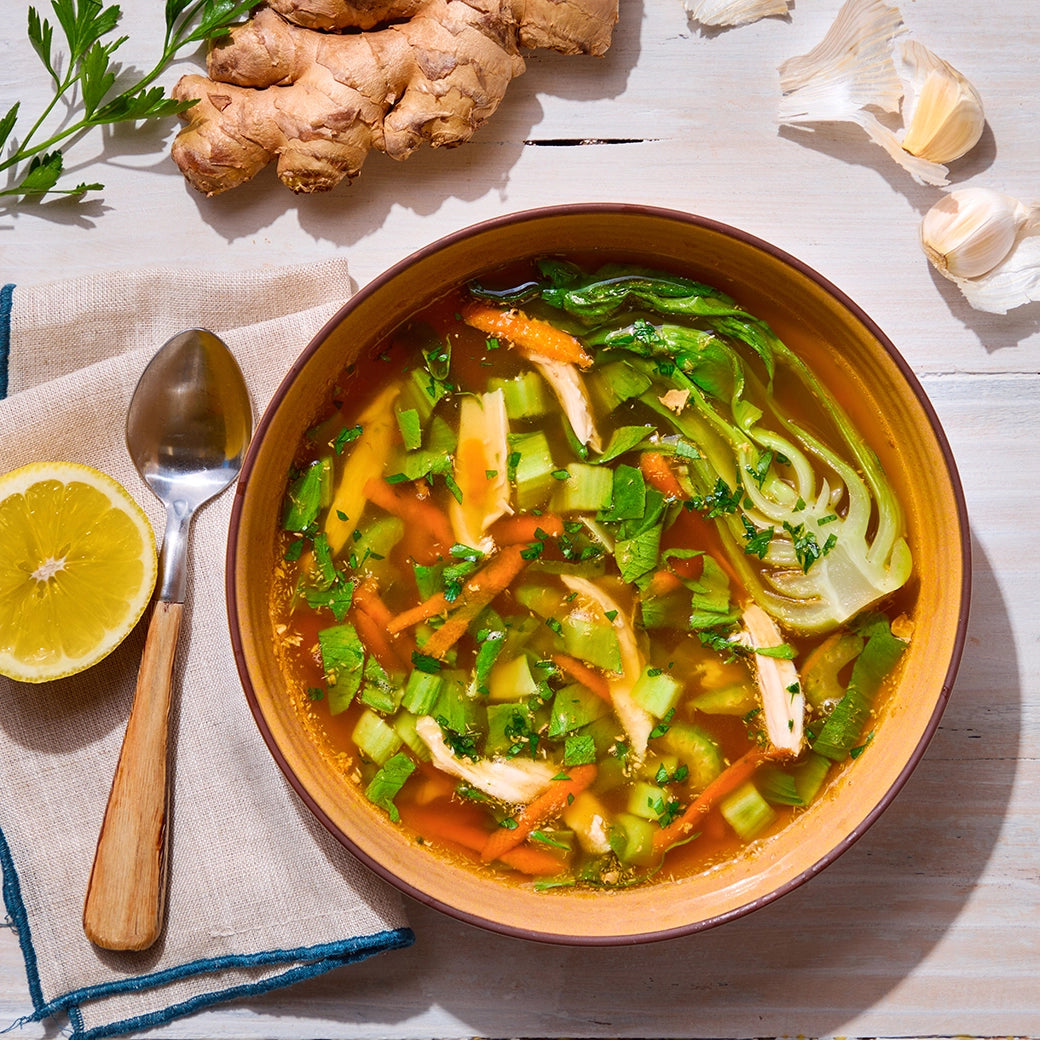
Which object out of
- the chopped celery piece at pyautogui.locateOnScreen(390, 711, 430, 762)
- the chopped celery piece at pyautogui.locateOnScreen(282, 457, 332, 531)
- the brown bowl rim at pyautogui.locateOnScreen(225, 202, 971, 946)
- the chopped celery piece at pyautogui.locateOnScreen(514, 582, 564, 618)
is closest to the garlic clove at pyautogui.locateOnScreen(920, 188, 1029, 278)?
the brown bowl rim at pyautogui.locateOnScreen(225, 202, 971, 946)

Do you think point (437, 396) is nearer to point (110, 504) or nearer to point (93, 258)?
point (110, 504)

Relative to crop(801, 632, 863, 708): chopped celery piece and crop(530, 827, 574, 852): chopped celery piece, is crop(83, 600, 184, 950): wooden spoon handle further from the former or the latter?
crop(801, 632, 863, 708): chopped celery piece

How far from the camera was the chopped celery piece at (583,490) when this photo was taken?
211 centimetres

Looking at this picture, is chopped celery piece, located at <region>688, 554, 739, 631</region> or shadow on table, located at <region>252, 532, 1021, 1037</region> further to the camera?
shadow on table, located at <region>252, 532, 1021, 1037</region>

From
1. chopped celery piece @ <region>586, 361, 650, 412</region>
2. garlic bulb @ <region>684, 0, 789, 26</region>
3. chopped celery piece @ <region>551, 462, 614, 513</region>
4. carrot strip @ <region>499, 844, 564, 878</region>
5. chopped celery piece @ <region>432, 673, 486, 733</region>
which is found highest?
garlic bulb @ <region>684, 0, 789, 26</region>

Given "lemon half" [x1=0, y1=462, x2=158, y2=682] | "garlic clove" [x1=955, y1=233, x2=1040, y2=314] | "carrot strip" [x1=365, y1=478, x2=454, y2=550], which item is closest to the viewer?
"lemon half" [x1=0, y1=462, x2=158, y2=682]

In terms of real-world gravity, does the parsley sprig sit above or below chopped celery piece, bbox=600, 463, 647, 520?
above

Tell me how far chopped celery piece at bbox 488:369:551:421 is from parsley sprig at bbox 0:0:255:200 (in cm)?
96

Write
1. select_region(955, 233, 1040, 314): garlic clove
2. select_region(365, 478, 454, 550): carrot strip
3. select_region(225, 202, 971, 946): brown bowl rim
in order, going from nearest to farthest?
select_region(225, 202, 971, 946): brown bowl rim, select_region(365, 478, 454, 550): carrot strip, select_region(955, 233, 1040, 314): garlic clove

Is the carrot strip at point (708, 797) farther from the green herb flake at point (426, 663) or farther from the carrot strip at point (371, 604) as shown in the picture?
the carrot strip at point (371, 604)

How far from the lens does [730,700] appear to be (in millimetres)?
2127

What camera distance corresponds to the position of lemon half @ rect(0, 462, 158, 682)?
2029 mm

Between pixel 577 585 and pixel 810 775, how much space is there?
0.67 m

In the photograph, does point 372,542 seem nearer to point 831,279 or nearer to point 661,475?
point 661,475
